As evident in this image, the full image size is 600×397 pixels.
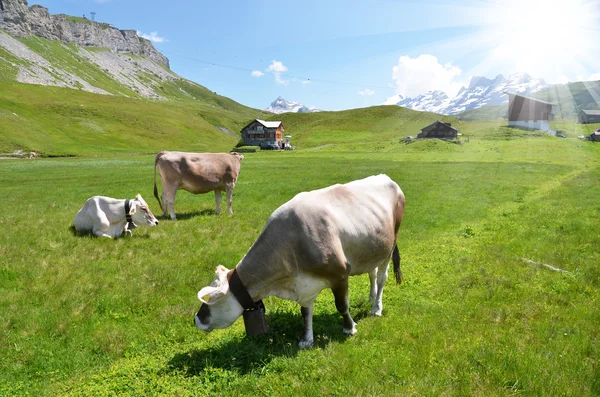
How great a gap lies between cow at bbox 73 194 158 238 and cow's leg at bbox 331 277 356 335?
9.33 m

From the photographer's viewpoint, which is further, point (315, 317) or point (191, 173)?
point (191, 173)

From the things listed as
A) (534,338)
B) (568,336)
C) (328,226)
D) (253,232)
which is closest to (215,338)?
(328,226)

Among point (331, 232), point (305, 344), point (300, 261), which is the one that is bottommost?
point (305, 344)

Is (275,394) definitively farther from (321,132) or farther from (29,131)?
(321,132)

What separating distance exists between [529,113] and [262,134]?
78.6m

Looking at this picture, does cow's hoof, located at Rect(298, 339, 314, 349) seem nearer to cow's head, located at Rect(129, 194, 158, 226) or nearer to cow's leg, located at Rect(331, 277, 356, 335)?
cow's leg, located at Rect(331, 277, 356, 335)

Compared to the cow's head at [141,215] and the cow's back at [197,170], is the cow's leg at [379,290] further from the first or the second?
the cow's back at [197,170]

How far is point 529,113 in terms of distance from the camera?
100062mm

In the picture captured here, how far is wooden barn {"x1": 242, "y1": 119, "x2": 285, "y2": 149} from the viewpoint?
11563cm

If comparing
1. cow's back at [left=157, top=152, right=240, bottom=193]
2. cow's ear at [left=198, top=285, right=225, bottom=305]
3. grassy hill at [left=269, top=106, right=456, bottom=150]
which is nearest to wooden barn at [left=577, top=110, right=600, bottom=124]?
grassy hill at [left=269, top=106, right=456, bottom=150]

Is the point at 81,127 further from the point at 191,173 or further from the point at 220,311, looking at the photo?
the point at 220,311

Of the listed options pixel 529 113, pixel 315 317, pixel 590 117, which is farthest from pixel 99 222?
pixel 590 117

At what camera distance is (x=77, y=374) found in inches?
225

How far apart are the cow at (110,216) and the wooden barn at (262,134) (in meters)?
102
